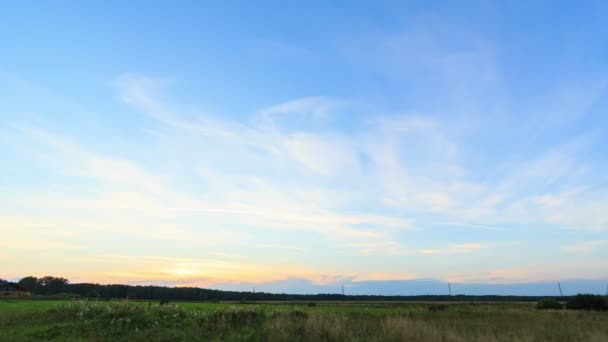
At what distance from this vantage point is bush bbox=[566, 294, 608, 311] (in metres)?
54.2

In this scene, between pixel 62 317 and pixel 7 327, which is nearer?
pixel 7 327

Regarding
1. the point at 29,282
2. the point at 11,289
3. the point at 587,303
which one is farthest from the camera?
the point at 29,282

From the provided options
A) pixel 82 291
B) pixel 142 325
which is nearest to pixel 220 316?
pixel 142 325

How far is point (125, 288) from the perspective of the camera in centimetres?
11981

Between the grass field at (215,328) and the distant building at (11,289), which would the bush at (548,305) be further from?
the distant building at (11,289)

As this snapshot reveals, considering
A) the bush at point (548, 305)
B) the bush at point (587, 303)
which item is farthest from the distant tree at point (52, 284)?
the bush at point (587, 303)

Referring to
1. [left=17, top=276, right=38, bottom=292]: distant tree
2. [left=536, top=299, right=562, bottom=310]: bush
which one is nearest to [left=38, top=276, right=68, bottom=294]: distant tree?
[left=17, top=276, right=38, bottom=292]: distant tree

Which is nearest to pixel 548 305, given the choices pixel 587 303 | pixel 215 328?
pixel 587 303

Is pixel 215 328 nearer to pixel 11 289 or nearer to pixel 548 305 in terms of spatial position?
pixel 548 305

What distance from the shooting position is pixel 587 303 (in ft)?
181

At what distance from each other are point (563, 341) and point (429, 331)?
4809mm

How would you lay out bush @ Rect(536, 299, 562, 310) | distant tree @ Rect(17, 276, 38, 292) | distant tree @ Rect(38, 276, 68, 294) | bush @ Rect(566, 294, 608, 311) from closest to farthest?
bush @ Rect(566, 294, 608, 311) → bush @ Rect(536, 299, 562, 310) → distant tree @ Rect(17, 276, 38, 292) → distant tree @ Rect(38, 276, 68, 294)

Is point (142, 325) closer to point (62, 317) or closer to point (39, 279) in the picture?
point (62, 317)

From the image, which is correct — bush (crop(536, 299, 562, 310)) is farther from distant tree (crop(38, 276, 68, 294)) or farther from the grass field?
distant tree (crop(38, 276, 68, 294))
